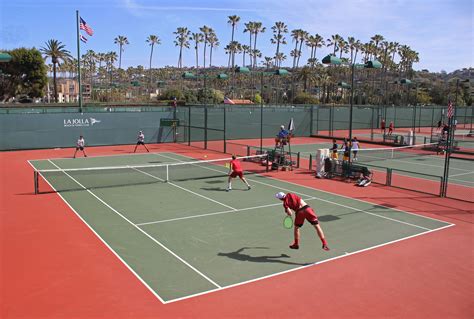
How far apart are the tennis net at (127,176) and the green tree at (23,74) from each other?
57.2 meters

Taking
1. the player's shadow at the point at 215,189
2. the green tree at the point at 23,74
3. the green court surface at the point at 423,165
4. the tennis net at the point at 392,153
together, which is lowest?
the player's shadow at the point at 215,189

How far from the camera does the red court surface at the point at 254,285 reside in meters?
7.68

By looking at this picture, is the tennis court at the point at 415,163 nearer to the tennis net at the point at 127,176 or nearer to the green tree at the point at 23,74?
the tennis net at the point at 127,176

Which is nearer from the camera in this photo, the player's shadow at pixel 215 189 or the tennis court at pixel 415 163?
the player's shadow at pixel 215 189

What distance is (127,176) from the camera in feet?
69.2

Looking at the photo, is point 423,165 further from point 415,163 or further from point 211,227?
point 211,227

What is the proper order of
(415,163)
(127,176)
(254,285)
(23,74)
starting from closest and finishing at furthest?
1. (254,285)
2. (127,176)
3. (415,163)
4. (23,74)

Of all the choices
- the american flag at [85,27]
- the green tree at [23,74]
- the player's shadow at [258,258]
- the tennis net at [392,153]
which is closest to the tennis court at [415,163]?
the tennis net at [392,153]

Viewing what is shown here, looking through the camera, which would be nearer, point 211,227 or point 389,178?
point 211,227

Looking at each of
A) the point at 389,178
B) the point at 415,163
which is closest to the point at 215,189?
the point at 389,178

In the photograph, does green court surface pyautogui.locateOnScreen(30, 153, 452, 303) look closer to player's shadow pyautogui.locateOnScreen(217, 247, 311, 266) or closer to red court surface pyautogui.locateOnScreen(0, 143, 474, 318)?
player's shadow pyautogui.locateOnScreen(217, 247, 311, 266)

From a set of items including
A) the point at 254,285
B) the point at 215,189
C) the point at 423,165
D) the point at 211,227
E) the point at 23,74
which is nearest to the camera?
the point at 254,285

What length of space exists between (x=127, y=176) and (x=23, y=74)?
6214cm

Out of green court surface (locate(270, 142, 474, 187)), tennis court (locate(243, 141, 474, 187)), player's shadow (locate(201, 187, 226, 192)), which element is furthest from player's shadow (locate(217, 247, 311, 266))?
green court surface (locate(270, 142, 474, 187))
